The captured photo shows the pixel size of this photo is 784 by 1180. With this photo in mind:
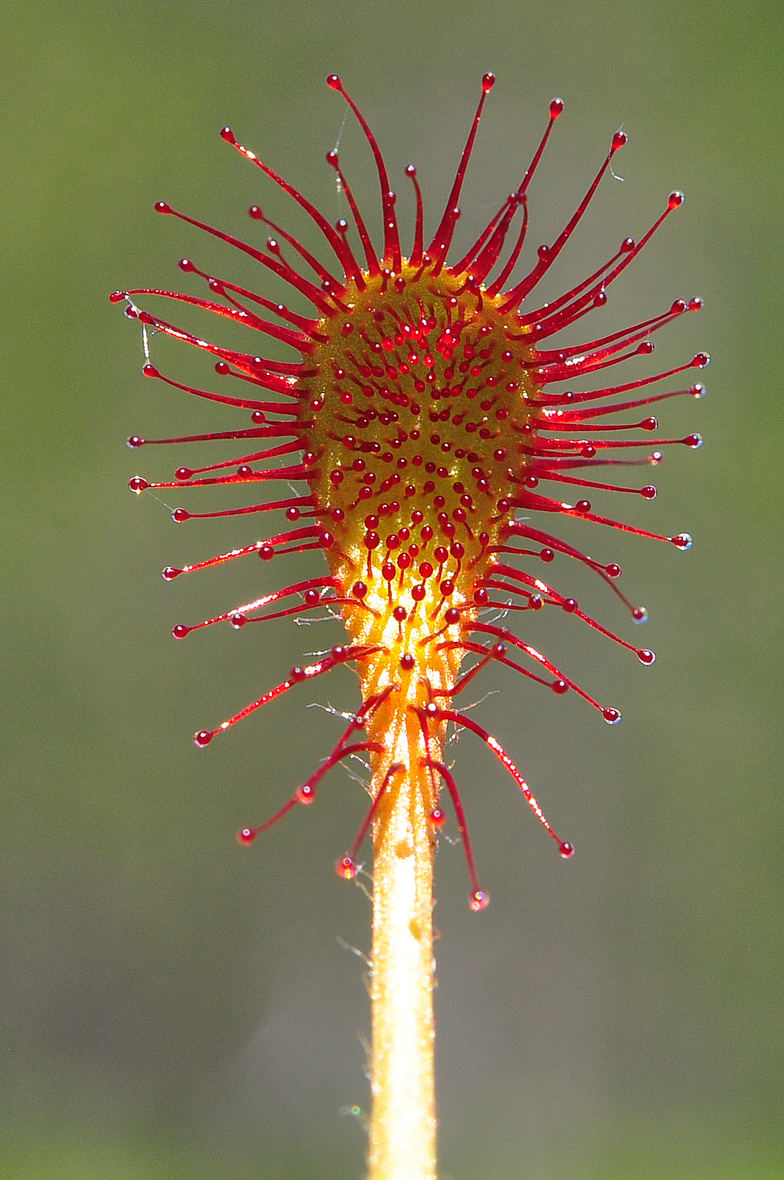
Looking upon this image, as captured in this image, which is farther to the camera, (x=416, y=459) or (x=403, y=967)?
(x=416, y=459)

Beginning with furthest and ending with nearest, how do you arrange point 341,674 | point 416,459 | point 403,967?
1. point 341,674
2. point 416,459
3. point 403,967

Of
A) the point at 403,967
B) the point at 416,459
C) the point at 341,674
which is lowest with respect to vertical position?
the point at 403,967

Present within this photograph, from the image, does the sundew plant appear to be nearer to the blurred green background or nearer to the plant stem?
the plant stem

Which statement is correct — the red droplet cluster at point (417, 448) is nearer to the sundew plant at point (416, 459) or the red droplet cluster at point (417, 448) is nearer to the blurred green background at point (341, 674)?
the sundew plant at point (416, 459)

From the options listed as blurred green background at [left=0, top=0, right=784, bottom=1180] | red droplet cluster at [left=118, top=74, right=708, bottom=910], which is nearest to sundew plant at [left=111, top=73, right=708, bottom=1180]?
red droplet cluster at [left=118, top=74, right=708, bottom=910]

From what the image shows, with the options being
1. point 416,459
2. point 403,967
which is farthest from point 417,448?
point 403,967

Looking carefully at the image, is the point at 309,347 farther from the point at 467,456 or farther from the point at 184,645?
the point at 184,645

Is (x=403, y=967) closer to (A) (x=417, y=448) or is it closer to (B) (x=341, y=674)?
Answer: (A) (x=417, y=448)

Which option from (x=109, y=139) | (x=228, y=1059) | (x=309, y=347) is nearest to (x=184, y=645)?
(x=228, y=1059)

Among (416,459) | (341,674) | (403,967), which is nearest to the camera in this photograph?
(403,967)
